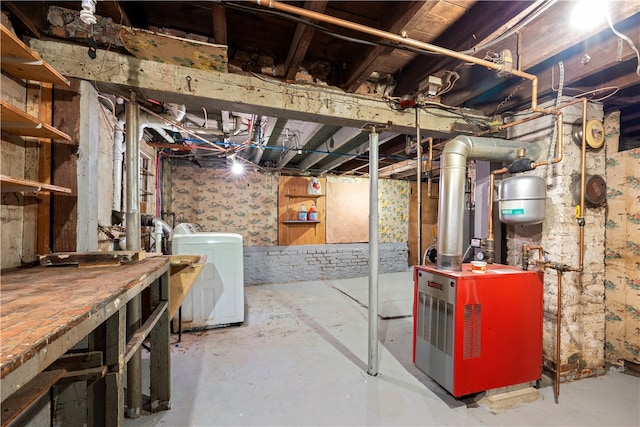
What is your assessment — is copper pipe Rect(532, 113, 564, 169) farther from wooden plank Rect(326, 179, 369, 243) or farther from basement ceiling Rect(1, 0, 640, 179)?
wooden plank Rect(326, 179, 369, 243)

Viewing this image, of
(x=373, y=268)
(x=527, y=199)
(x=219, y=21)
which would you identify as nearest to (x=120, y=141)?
(x=219, y=21)

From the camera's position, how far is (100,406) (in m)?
1.06

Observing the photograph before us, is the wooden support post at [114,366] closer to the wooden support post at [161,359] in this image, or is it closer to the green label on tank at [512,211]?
the wooden support post at [161,359]

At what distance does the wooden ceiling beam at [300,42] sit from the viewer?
143 cm

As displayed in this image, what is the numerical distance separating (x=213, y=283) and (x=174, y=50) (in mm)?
2426

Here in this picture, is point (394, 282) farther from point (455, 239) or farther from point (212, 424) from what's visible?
point (212, 424)

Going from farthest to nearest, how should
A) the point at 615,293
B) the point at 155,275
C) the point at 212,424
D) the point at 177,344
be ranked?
the point at 177,344, the point at 615,293, the point at 212,424, the point at 155,275

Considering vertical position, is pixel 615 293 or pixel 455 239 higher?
pixel 455 239

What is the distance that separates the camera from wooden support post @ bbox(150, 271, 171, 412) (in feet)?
5.90

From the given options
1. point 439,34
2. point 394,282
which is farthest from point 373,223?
point 394,282

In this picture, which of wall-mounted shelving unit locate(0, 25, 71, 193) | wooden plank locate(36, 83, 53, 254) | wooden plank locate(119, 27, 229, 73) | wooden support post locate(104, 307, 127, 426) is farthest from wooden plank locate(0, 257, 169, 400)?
wooden plank locate(119, 27, 229, 73)

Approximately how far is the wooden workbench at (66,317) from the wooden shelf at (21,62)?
941 millimetres

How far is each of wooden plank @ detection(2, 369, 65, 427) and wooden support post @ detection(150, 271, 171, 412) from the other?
0.84m

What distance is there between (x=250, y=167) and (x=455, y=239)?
422cm
